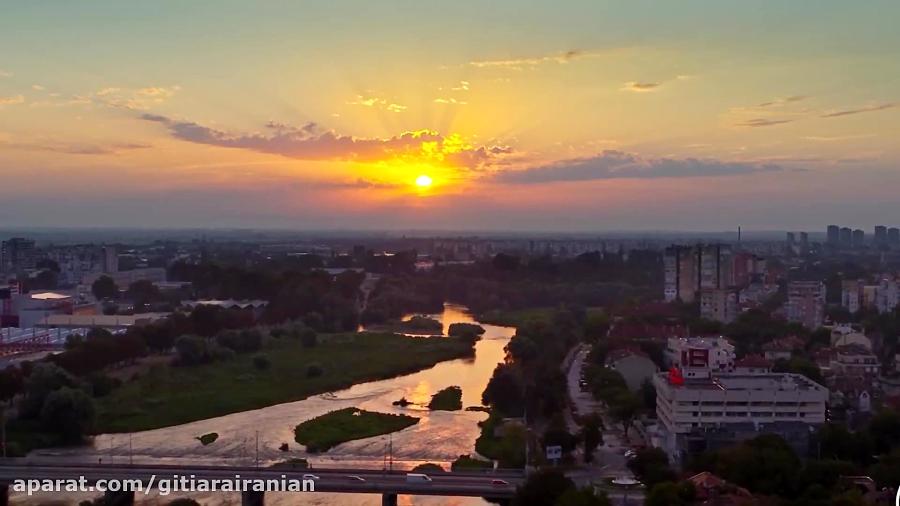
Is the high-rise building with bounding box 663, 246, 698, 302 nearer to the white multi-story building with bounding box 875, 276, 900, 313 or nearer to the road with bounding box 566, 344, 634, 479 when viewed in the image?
the white multi-story building with bounding box 875, 276, 900, 313

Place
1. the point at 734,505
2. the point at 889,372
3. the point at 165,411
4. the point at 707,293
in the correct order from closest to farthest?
1. the point at 734,505
2. the point at 165,411
3. the point at 889,372
4. the point at 707,293

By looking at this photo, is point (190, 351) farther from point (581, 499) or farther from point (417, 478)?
point (581, 499)

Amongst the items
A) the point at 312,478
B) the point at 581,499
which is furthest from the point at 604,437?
the point at 312,478

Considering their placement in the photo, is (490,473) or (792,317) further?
(792,317)

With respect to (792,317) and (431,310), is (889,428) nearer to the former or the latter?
(792,317)

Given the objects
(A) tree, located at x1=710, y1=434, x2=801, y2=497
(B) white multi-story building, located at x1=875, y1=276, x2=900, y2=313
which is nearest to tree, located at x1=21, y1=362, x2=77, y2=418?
(A) tree, located at x1=710, y1=434, x2=801, y2=497

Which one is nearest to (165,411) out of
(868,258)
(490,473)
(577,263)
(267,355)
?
(267,355)

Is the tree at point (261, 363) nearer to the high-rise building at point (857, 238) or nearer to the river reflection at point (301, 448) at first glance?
the river reflection at point (301, 448)
